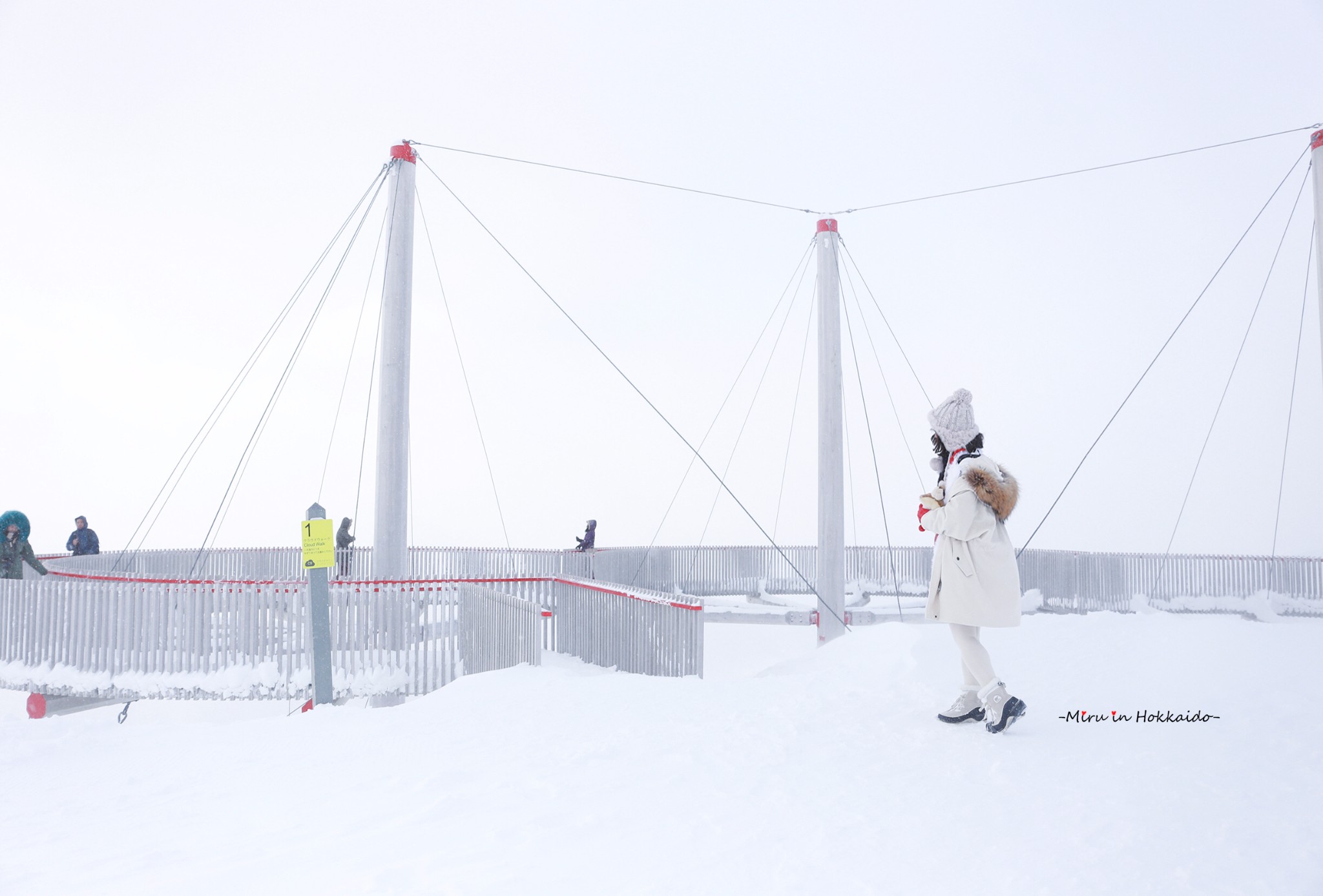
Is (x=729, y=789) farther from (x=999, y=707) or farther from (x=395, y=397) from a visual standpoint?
(x=395, y=397)

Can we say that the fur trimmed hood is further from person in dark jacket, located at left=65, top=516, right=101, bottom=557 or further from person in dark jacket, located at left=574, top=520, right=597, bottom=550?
person in dark jacket, located at left=65, top=516, right=101, bottom=557

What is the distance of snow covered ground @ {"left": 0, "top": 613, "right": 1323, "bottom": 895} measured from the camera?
3.77m

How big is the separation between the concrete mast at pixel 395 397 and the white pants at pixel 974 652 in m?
9.47

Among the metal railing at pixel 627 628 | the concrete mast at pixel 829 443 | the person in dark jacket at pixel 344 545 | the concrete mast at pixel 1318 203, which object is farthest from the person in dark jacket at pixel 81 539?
the concrete mast at pixel 1318 203

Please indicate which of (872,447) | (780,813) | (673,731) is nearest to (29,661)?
(673,731)

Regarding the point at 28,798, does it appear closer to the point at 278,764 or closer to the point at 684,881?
the point at 278,764

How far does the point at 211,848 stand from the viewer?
4.45 metres

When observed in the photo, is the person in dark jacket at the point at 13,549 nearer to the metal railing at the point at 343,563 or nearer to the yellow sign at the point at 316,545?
the metal railing at the point at 343,563

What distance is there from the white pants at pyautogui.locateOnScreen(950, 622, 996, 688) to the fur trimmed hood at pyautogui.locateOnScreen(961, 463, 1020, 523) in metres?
0.76

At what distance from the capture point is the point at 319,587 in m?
9.03

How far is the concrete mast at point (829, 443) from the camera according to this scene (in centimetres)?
1297

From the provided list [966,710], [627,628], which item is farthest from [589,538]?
[966,710]

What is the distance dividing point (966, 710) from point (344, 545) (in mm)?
15897

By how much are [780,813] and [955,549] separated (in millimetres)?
2220
